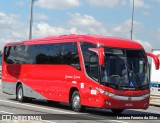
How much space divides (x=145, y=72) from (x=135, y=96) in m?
1.16

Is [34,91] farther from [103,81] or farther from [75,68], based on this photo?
[103,81]

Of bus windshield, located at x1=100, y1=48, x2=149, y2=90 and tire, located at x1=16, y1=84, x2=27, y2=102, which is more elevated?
bus windshield, located at x1=100, y1=48, x2=149, y2=90

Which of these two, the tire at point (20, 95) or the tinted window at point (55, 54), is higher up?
the tinted window at point (55, 54)

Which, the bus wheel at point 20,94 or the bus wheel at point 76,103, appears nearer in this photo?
the bus wheel at point 76,103

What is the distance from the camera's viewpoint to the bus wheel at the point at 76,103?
1980 cm

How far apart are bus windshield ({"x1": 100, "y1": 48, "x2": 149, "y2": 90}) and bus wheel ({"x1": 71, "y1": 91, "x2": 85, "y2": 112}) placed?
1.94 metres

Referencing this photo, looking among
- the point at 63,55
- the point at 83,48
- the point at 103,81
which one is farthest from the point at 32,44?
the point at 103,81

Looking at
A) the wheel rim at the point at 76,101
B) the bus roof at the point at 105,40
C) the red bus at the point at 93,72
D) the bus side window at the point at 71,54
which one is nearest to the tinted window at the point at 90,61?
the red bus at the point at 93,72

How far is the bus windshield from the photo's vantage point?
18453mm

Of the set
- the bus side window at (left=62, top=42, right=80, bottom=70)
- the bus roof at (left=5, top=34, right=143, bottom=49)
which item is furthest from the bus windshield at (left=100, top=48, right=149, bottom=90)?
the bus side window at (left=62, top=42, right=80, bottom=70)

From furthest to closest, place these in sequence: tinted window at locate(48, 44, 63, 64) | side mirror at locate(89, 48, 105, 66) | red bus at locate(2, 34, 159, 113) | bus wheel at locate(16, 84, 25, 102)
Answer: bus wheel at locate(16, 84, 25, 102), tinted window at locate(48, 44, 63, 64), red bus at locate(2, 34, 159, 113), side mirror at locate(89, 48, 105, 66)

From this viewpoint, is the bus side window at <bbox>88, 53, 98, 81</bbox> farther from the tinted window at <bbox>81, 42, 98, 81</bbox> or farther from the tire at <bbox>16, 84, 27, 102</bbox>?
the tire at <bbox>16, 84, 27, 102</bbox>

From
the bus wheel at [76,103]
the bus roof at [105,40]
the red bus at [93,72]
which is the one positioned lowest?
the bus wheel at [76,103]

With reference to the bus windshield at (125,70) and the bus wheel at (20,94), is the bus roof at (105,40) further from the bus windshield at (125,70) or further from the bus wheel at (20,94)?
the bus wheel at (20,94)
